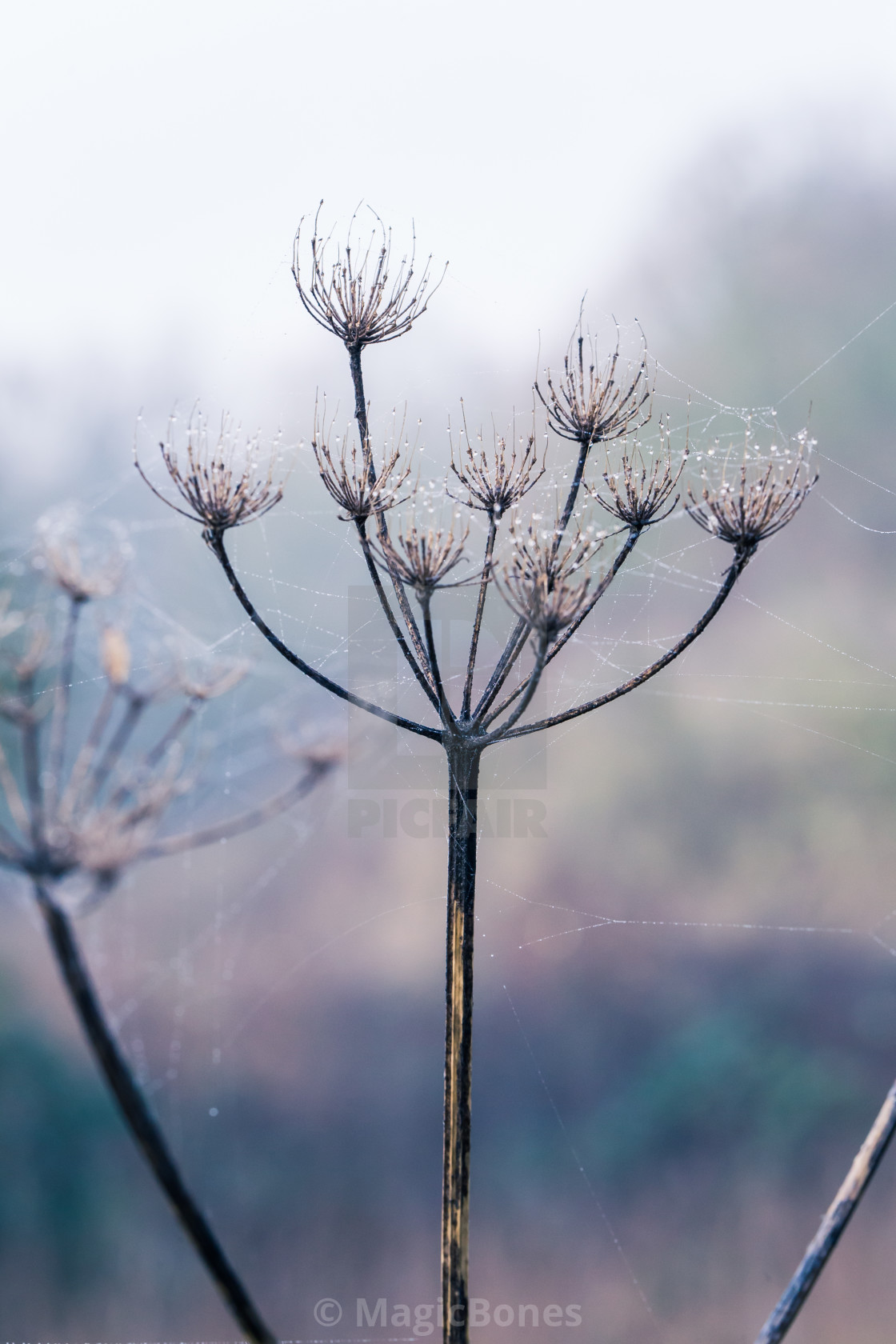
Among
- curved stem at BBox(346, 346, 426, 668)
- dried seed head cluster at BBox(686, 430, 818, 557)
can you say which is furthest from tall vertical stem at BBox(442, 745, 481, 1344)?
dried seed head cluster at BBox(686, 430, 818, 557)

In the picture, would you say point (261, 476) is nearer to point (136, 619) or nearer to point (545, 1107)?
point (136, 619)

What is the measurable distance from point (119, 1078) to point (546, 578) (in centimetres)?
160

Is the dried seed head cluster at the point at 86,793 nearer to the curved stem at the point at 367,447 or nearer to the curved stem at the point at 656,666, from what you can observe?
the curved stem at the point at 367,447

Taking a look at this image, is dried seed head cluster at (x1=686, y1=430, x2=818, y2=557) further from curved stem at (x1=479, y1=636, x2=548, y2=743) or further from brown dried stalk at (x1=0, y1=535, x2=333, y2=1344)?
brown dried stalk at (x1=0, y1=535, x2=333, y2=1344)

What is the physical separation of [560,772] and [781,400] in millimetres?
3439

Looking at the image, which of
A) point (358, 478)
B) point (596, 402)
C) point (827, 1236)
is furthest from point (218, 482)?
point (827, 1236)

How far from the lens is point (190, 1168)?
6352 millimetres

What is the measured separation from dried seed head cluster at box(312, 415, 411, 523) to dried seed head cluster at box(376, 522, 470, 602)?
21 centimetres

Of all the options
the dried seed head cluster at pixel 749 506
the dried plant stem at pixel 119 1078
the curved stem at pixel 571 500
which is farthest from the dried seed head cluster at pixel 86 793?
the dried seed head cluster at pixel 749 506

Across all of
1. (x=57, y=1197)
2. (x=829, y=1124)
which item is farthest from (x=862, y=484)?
(x=57, y=1197)

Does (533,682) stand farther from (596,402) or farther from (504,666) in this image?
(596,402)

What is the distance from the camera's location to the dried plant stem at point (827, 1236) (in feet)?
7.48

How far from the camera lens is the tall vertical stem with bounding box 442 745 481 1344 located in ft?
7.70

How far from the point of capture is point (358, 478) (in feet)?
7.66
